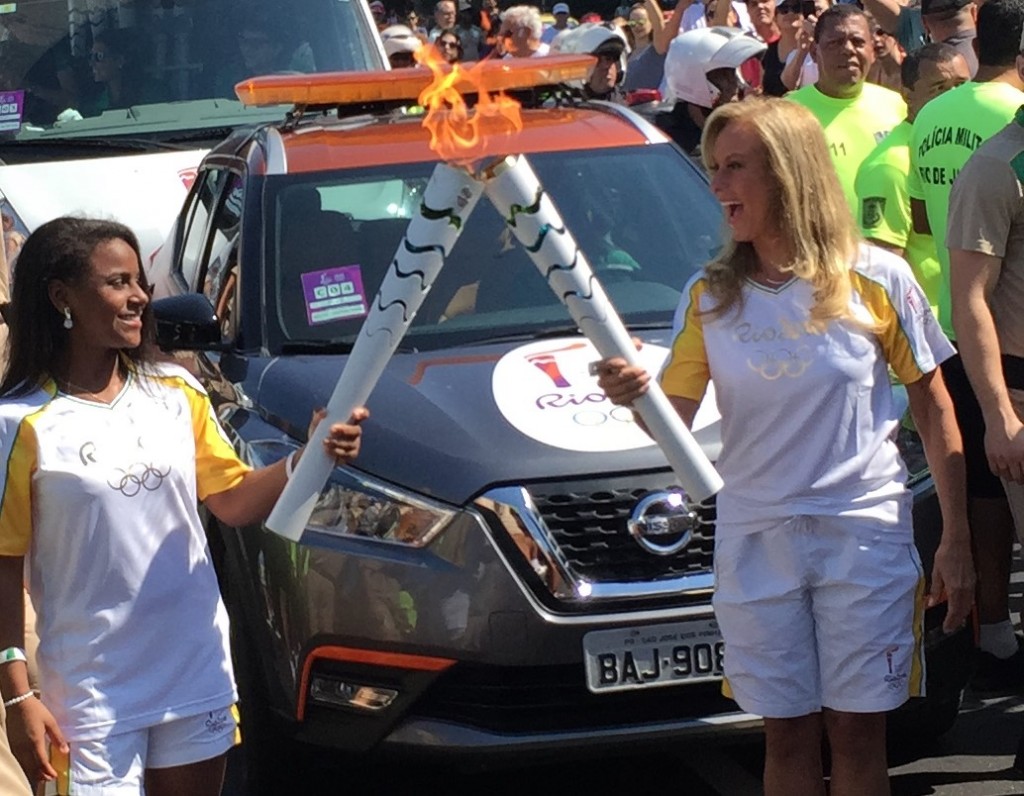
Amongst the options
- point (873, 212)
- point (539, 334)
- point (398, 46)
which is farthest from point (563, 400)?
point (398, 46)

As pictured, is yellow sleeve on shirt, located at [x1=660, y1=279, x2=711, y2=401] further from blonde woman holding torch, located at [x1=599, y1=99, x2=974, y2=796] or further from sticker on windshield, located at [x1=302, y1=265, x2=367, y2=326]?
sticker on windshield, located at [x1=302, y1=265, x2=367, y2=326]

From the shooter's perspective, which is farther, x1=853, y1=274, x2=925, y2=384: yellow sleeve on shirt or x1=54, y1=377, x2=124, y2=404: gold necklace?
x1=853, y1=274, x2=925, y2=384: yellow sleeve on shirt

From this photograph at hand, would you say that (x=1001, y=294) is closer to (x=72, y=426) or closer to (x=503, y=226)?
(x=503, y=226)

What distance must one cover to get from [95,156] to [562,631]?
5.47 meters

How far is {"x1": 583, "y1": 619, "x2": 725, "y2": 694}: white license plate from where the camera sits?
4.46 meters

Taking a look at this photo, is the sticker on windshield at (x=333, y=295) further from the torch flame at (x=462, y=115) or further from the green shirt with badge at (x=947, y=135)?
the torch flame at (x=462, y=115)

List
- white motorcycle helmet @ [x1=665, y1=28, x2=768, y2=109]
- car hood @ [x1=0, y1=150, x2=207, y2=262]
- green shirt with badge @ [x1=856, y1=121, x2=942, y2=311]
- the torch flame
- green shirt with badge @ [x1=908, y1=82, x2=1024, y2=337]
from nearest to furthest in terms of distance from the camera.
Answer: the torch flame < green shirt with badge @ [x1=908, y1=82, x2=1024, y2=337] < green shirt with badge @ [x1=856, y1=121, x2=942, y2=311] < car hood @ [x1=0, y1=150, x2=207, y2=262] < white motorcycle helmet @ [x1=665, y1=28, x2=768, y2=109]

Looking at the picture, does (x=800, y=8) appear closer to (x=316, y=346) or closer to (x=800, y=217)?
(x=316, y=346)

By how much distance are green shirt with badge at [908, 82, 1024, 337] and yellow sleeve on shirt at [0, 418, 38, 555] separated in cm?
306

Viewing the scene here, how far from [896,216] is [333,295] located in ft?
6.71

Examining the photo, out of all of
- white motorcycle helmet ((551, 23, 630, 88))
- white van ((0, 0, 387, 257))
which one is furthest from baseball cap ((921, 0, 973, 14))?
white motorcycle helmet ((551, 23, 630, 88))

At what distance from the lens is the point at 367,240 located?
559cm

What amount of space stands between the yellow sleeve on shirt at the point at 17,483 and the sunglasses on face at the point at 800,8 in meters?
8.94

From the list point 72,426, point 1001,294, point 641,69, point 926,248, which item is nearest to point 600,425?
point 1001,294
